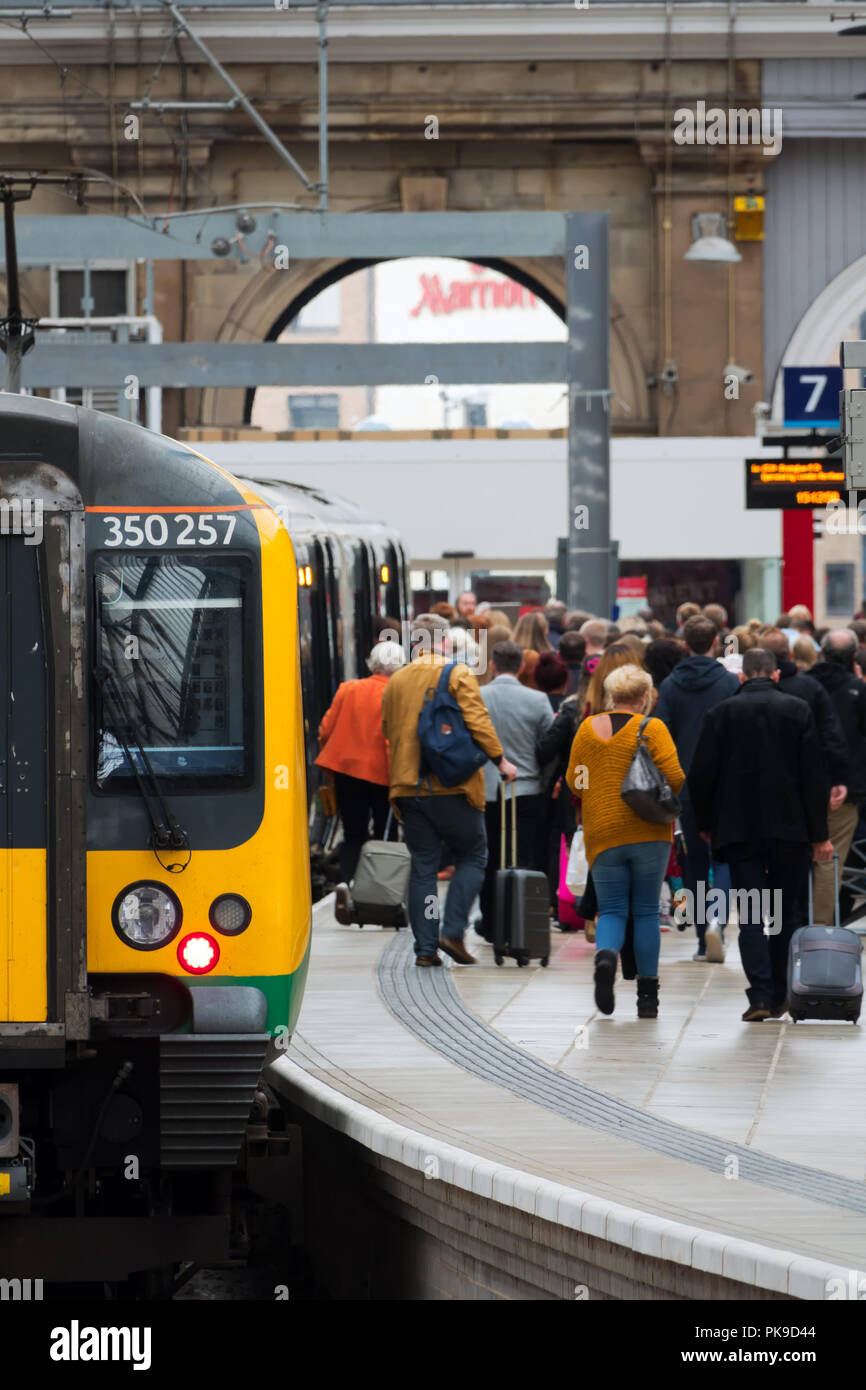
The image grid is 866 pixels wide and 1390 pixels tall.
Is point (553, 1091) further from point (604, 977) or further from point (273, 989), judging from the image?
point (273, 989)

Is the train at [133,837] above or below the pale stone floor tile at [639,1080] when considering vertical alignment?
above

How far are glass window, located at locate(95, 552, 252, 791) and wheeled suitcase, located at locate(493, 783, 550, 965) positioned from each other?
17.7ft

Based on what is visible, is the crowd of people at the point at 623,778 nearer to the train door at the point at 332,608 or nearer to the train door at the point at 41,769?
the train door at the point at 332,608

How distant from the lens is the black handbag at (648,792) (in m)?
10.3

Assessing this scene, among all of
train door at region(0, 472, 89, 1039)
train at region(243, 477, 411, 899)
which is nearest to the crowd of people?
train at region(243, 477, 411, 899)

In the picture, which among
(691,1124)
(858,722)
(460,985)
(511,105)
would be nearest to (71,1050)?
(691,1124)

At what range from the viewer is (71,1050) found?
22.0 ft

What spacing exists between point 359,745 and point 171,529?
7.19 metres

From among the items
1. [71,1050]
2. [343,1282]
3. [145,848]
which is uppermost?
[145,848]

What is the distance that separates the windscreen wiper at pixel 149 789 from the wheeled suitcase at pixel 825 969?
4.05 m

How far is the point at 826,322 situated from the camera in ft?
108

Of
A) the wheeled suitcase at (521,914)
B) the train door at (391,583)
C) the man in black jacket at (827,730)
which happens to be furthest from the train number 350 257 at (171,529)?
the train door at (391,583)

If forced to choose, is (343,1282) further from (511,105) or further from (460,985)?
(511,105)
